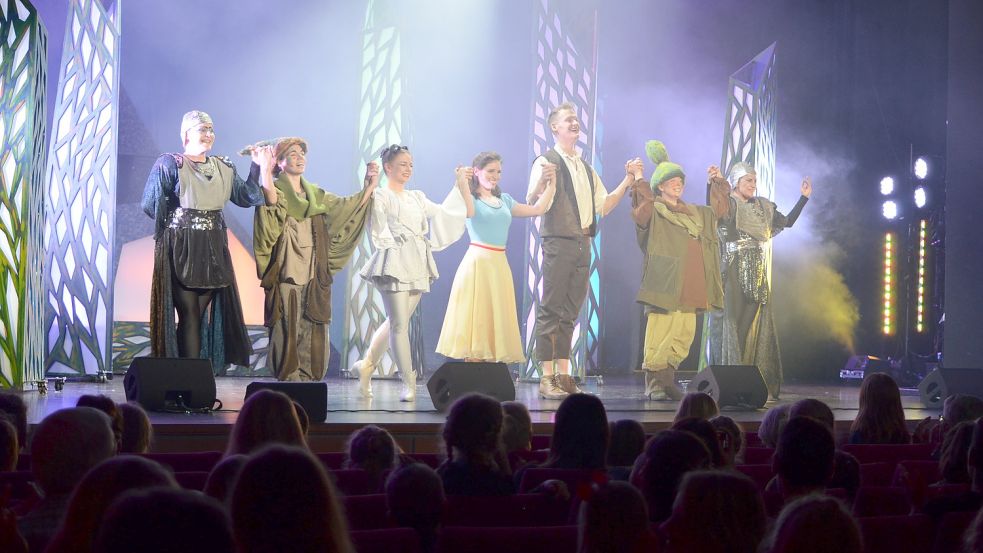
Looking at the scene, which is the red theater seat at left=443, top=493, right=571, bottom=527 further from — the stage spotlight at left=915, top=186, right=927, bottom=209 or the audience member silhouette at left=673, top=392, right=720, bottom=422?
the stage spotlight at left=915, top=186, right=927, bottom=209

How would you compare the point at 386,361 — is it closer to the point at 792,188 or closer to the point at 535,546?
the point at 792,188

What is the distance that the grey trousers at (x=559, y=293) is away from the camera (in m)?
7.80

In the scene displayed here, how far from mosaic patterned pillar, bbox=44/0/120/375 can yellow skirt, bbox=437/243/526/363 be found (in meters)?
3.02

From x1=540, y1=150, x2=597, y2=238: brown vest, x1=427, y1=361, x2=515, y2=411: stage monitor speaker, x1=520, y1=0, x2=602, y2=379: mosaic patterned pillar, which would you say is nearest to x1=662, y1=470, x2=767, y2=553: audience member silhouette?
x1=427, y1=361, x2=515, y2=411: stage monitor speaker

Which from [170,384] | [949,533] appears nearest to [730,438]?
[949,533]

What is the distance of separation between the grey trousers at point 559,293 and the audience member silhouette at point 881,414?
3.39 metres

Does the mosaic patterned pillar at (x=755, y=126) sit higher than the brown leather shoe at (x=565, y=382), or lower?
higher

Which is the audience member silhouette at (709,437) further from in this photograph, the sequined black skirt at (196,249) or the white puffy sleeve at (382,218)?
the white puffy sleeve at (382,218)

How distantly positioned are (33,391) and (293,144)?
8.50 ft

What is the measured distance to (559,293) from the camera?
7.82m

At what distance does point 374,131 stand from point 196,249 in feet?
13.8

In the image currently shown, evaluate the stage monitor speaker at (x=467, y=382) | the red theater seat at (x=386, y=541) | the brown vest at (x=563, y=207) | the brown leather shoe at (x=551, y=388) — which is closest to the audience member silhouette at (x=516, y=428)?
the red theater seat at (x=386, y=541)

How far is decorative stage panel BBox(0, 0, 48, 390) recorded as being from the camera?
282 inches

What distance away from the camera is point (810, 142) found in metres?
12.4
